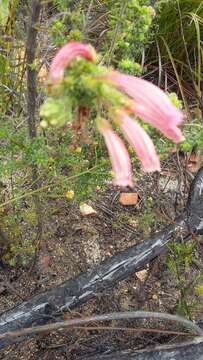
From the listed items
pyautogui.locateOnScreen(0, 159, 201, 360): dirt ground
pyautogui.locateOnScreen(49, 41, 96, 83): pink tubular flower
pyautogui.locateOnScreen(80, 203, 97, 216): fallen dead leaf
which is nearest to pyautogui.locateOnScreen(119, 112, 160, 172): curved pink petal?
pyautogui.locateOnScreen(49, 41, 96, 83): pink tubular flower

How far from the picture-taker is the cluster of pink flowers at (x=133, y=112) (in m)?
0.95

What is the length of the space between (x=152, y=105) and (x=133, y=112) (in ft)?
0.14

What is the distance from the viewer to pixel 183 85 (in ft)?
10.2

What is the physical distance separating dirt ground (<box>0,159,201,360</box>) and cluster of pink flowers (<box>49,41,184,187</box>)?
1227 millimetres

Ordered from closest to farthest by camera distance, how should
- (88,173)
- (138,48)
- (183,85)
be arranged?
(138,48) < (88,173) < (183,85)

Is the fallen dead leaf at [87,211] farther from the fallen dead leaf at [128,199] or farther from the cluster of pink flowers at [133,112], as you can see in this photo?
the cluster of pink flowers at [133,112]

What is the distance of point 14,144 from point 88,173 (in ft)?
0.86

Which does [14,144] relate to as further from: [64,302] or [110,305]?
[110,305]

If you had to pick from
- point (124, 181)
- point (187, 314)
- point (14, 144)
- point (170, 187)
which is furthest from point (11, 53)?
point (124, 181)

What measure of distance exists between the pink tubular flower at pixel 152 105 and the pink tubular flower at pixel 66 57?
57 millimetres

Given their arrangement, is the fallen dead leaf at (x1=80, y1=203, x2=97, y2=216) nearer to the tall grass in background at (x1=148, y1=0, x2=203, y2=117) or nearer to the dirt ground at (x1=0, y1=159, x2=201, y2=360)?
the dirt ground at (x1=0, y1=159, x2=201, y2=360)

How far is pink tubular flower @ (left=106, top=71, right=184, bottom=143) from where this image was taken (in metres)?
0.95

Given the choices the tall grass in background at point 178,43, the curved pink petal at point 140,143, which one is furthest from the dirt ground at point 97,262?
the curved pink petal at point 140,143

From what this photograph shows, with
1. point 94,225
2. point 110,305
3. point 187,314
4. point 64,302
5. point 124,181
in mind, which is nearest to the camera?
point 124,181
